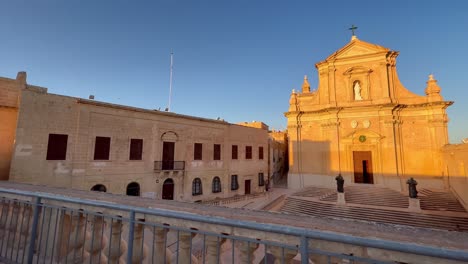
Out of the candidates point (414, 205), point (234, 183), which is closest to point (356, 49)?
point (414, 205)

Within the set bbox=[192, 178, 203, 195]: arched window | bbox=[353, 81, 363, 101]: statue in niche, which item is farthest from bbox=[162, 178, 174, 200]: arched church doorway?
bbox=[353, 81, 363, 101]: statue in niche

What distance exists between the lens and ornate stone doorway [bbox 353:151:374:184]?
1886 cm

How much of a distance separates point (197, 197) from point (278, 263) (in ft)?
56.5

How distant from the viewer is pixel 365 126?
62.7 ft

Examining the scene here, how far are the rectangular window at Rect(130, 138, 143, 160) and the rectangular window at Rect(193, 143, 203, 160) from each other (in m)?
4.58

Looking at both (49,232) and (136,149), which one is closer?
(49,232)

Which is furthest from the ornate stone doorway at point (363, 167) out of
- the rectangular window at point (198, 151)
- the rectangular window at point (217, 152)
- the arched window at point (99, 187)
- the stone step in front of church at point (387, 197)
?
the arched window at point (99, 187)

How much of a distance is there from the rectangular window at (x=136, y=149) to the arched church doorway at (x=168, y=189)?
2.87 m

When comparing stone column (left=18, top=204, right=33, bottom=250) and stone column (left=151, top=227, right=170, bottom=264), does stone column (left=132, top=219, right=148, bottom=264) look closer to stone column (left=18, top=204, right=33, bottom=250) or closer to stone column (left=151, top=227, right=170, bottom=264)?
stone column (left=151, top=227, right=170, bottom=264)

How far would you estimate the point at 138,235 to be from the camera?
8.49 feet

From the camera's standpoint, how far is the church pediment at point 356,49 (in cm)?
1958

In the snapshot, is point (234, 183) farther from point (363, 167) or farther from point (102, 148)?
point (102, 148)

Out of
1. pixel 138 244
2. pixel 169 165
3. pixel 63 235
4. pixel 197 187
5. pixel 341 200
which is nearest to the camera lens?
pixel 138 244

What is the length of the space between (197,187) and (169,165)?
3245mm
